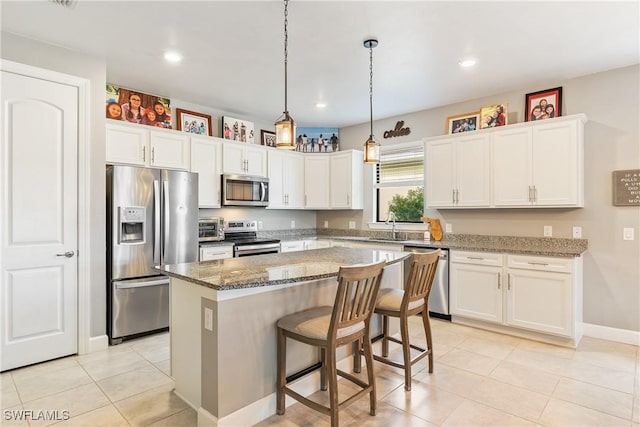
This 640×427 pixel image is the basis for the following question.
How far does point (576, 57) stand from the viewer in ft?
10.7

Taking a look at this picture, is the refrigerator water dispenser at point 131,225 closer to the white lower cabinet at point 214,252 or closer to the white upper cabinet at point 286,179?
the white lower cabinet at point 214,252

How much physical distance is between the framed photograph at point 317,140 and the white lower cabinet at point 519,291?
111 inches

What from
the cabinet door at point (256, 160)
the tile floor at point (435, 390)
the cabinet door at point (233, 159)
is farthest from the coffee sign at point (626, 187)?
the cabinet door at point (233, 159)

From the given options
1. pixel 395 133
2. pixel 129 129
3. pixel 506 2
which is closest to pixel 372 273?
pixel 506 2

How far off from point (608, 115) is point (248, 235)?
4.48 meters

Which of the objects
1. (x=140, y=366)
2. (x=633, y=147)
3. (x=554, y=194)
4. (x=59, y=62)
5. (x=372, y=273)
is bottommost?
(x=140, y=366)

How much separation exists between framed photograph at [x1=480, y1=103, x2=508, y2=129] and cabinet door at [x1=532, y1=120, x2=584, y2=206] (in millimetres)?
493

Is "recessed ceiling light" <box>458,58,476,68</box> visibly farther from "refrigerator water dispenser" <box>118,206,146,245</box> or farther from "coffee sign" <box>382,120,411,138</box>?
"refrigerator water dispenser" <box>118,206,146,245</box>

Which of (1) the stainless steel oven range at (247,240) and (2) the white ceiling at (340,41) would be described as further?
(1) the stainless steel oven range at (247,240)

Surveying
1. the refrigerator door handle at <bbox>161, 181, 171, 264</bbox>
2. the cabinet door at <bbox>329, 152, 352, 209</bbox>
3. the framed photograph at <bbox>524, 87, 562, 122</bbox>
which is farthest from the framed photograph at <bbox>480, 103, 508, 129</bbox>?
the refrigerator door handle at <bbox>161, 181, 171, 264</bbox>

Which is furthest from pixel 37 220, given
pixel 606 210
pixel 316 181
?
pixel 606 210

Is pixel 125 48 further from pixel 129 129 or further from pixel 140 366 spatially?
pixel 140 366

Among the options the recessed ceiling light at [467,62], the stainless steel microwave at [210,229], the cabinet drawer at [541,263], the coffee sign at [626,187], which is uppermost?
the recessed ceiling light at [467,62]

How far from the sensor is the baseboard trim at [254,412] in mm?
2010
